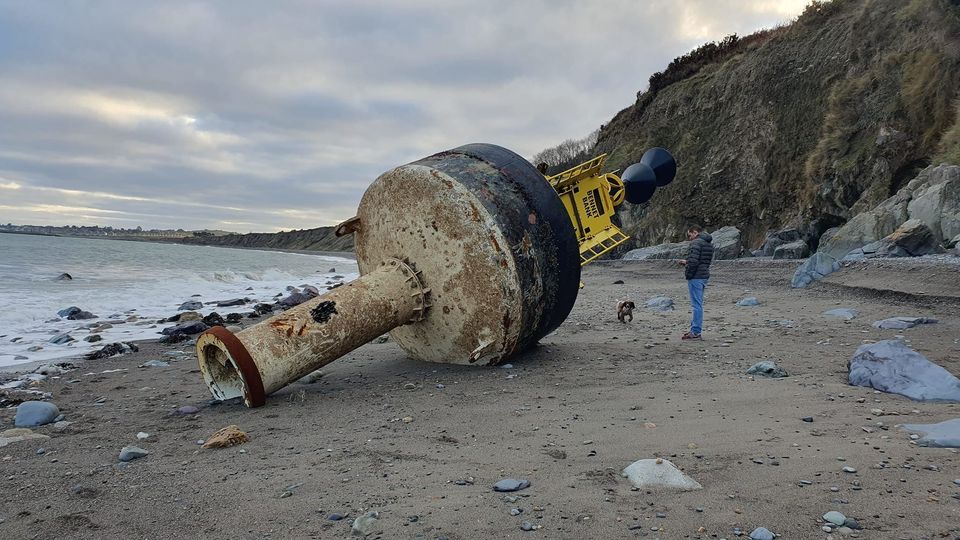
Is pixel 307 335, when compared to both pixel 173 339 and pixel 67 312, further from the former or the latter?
pixel 67 312

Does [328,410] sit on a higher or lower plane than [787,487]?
lower

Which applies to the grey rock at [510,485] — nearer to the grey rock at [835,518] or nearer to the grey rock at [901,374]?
the grey rock at [835,518]

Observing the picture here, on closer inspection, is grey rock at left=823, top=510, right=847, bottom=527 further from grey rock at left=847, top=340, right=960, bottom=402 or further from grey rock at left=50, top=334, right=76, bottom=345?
grey rock at left=50, top=334, right=76, bottom=345

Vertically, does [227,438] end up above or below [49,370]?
above

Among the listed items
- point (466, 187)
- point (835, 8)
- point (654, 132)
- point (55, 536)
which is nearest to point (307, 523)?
point (55, 536)

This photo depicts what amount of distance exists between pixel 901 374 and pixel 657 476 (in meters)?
2.09

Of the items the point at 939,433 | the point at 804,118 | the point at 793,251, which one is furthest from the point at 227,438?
the point at 804,118

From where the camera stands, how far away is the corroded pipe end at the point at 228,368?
4062 millimetres

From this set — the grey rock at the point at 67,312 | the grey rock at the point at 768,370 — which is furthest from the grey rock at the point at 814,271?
the grey rock at the point at 67,312

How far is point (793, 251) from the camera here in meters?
15.0

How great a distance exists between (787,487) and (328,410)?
277cm

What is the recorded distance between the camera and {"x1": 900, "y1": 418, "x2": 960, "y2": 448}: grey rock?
2514 millimetres

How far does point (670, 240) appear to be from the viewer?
Result: 2370cm

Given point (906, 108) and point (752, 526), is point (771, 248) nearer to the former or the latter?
point (906, 108)
